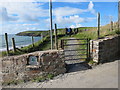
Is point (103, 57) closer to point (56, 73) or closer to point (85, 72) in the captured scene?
point (85, 72)

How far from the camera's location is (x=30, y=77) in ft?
17.0

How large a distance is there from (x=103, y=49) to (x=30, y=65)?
354cm

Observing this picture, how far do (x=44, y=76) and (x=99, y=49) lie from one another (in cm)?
287

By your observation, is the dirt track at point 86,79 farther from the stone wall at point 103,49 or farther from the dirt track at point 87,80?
the stone wall at point 103,49

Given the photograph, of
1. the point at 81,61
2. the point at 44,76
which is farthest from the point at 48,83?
the point at 81,61

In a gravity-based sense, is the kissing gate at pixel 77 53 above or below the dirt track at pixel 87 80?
above

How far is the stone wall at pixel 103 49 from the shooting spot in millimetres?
5910

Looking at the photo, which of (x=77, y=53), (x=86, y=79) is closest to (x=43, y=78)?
(x=86, y=79)

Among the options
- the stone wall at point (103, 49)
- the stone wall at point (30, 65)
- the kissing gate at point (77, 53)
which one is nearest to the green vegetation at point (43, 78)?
the stone wall at point (30, 65)

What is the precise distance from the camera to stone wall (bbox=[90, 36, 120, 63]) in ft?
19.4

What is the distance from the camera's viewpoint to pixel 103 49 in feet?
19.7

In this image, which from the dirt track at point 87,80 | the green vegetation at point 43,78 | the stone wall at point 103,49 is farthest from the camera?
the stone wall at point 103,49

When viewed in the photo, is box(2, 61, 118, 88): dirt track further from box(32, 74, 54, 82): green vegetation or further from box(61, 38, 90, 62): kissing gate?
box(61, 38, 90, 62): kissing gate

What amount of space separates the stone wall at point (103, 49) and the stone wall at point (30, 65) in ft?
6.00
